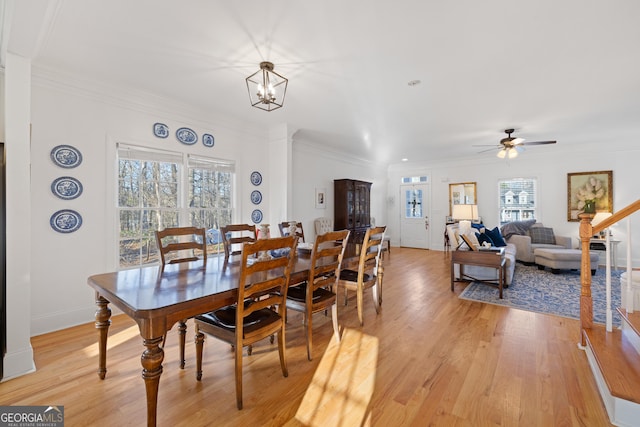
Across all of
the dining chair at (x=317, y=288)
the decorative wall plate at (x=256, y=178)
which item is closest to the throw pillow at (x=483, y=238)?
the dining chair at (x=317, y=288)

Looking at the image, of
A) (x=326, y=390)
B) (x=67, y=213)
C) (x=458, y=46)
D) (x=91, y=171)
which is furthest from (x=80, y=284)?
(x=458, y=46)

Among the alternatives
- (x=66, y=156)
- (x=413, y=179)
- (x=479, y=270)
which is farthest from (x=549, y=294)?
(x=66, y=156)

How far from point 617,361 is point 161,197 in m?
4.61

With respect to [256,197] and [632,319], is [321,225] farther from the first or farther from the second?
[632,319]

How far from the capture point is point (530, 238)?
5.95m

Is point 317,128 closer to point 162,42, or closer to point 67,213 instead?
point 162,42

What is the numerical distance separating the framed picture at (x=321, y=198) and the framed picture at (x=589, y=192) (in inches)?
214

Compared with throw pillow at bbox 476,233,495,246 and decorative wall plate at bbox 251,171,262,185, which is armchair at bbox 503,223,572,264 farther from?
decorative wall plate at bbox 251,171,262,185

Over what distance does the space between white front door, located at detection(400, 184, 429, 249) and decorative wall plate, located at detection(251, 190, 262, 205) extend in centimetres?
523

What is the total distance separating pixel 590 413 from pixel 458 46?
9.11 feet

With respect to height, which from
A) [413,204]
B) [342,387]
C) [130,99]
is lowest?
[342,387]

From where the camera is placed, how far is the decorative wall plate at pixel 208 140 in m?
4.04

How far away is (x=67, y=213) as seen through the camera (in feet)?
9.54

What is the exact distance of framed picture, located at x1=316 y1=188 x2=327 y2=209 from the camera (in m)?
6.06
